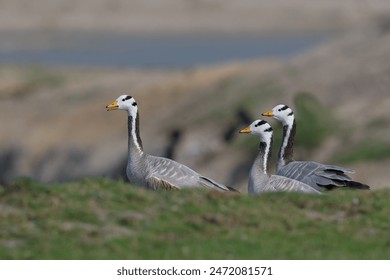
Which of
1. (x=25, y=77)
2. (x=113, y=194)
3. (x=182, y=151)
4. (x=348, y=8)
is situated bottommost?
(x=113, y=194)

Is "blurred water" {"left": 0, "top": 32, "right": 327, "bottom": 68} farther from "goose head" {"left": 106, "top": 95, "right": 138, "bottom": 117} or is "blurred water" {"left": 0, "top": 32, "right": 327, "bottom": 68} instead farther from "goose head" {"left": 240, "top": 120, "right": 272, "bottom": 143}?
"goose head" {"left": 240, "top": 120, "right": 272, "bottom": 143}

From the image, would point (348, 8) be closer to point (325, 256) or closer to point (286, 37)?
point (286, 37)

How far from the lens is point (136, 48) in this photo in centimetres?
8219

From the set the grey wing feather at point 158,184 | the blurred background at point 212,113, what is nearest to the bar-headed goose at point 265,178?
the grey wing feather at point 158,184

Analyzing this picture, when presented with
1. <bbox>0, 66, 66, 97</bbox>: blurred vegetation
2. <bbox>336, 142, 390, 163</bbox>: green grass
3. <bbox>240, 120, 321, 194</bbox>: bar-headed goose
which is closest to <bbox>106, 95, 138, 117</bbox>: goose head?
<bbox>240, 120, 321, 194</bbox>: bar-headed goose

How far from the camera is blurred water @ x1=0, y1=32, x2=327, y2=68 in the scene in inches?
2926

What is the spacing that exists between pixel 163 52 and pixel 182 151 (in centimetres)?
4319

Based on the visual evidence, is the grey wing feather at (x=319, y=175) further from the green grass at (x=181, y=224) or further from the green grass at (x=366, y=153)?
the green grass at (x=366, y=153)

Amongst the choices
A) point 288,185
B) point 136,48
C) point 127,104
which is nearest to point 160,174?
point 288,185

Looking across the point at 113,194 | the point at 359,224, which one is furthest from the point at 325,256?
Result: the point at 113,194

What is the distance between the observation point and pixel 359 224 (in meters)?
15.0

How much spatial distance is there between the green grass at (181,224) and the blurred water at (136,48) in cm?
5537

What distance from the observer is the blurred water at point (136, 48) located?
7431 centimetres

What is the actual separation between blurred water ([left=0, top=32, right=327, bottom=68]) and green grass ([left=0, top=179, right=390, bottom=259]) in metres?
55.4
